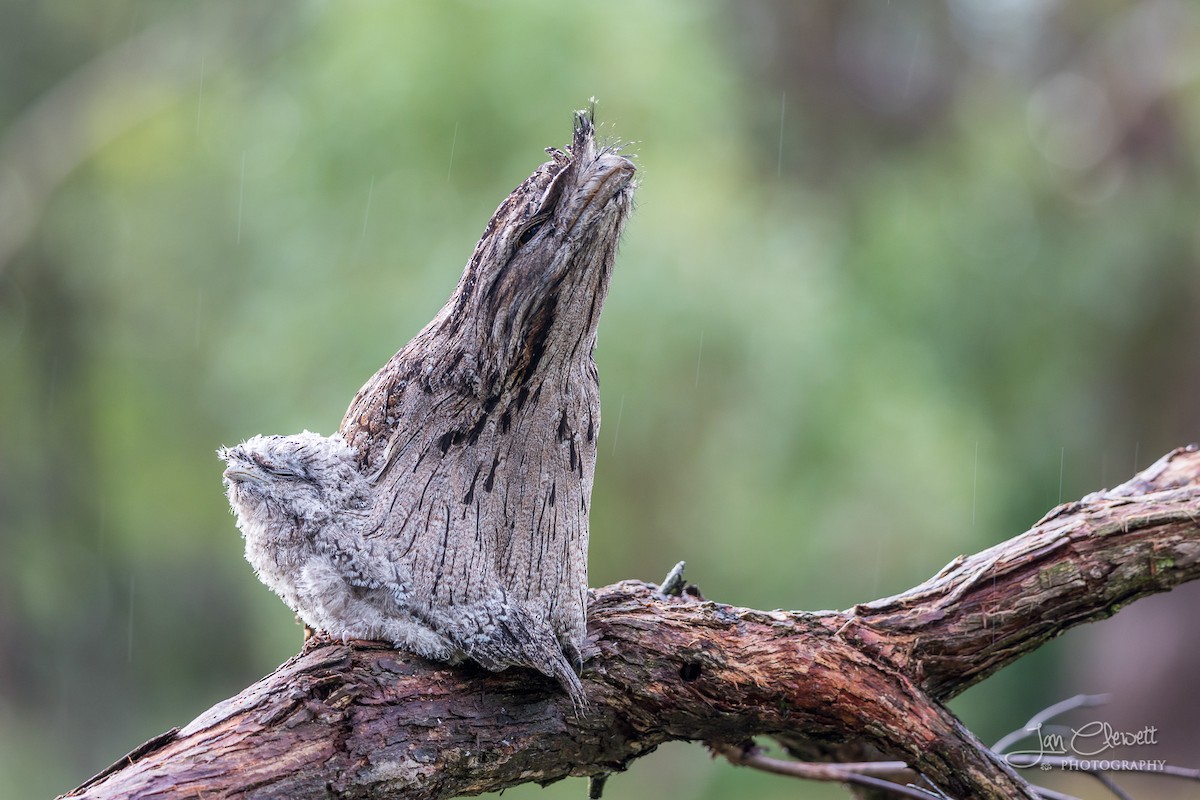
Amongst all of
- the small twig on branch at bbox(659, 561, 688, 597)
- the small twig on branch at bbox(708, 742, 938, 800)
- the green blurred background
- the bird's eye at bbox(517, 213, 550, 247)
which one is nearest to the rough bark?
the small twig on branch at bbox(659, 561, 688, 597)

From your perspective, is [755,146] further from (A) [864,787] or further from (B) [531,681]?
(B) [531,681]

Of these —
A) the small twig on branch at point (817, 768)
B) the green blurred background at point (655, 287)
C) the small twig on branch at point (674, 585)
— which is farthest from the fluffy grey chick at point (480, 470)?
the green blurred background at point (655, 287)

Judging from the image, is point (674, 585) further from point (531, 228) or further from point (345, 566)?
point (531, 228)

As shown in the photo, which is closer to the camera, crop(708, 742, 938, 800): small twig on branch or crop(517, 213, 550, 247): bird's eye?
crop(517, 213, 550, 247): bird's eye

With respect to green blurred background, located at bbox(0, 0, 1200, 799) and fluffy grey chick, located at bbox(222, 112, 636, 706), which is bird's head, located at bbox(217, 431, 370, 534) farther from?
green blurred background, located at bbox(0, 0, 1200, 799)

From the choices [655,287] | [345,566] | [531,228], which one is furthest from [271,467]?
[655,287]
